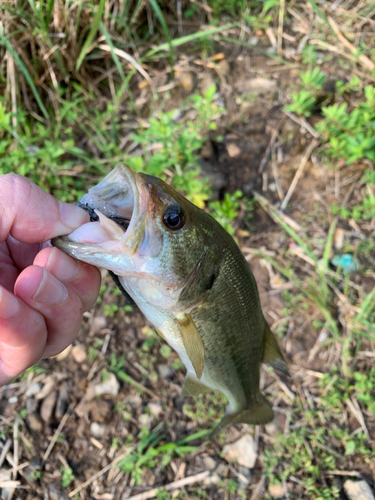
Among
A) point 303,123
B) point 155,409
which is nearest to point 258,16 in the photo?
point 303,123

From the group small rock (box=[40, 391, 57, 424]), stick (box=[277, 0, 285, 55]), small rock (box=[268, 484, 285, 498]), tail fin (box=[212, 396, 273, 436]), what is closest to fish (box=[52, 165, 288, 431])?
tail fin (box=[212, 396, 273, 436])

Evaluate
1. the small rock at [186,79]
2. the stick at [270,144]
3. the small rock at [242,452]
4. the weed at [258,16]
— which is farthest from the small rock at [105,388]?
the weed at [258,16]

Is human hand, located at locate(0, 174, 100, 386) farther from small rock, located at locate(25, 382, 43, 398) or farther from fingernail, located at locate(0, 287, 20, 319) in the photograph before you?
small rock, located at locate(25, 382, 43, 398)

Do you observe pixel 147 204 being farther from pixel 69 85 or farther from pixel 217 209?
pixel 69 85

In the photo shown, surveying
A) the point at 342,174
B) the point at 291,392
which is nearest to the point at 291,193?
the point at 342,174

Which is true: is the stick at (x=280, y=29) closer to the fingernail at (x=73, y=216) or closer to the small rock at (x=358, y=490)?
the fingernail at (x=73, y=216)

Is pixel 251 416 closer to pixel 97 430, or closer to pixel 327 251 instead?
pixel 97 430
